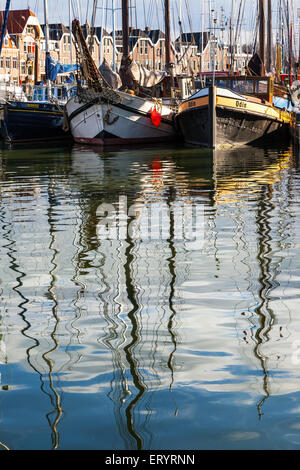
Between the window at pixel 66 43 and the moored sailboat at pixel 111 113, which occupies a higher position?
the window at pixel 66 43

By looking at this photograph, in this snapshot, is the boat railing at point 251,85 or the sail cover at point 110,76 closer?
the boat railing at point 251,85

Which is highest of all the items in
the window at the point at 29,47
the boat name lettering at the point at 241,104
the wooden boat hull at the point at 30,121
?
the window at the point at 29,47

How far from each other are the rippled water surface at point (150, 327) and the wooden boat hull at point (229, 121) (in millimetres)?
16129

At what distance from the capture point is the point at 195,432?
436cm

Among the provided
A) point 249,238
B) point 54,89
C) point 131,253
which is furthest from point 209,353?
point 54,89

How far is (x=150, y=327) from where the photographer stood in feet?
20.5

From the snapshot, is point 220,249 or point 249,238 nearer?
point 220,249

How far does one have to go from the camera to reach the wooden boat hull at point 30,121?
37188 mm

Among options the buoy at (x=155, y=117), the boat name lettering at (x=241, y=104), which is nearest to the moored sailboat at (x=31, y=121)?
the buoy at (x=155, y=117)

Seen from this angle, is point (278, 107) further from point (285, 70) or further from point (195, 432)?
point (285, 70)

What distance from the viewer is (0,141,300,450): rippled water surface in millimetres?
4465

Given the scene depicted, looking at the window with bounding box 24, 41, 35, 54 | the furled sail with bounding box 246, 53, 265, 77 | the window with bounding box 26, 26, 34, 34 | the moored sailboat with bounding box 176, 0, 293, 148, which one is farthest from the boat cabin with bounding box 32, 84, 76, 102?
the window with bounding box 26, 26, 34, 34

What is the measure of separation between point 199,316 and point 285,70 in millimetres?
65927

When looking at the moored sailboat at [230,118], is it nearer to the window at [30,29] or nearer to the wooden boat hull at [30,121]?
the wooden boat hull at [30,121]
